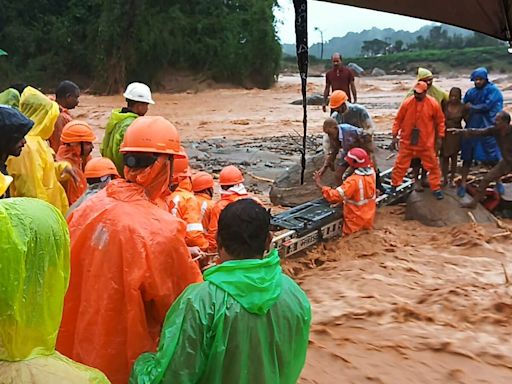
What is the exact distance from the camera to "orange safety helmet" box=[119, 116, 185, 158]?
2666 mm

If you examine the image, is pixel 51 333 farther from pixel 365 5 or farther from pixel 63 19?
pixel 63 19

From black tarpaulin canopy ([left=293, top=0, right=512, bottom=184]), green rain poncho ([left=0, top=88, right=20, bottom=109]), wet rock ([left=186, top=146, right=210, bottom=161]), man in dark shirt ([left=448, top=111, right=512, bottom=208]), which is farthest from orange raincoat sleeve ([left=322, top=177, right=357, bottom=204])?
wet rock ([left=186, top=146, right=210, bottom=161])

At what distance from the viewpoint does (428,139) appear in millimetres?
8211

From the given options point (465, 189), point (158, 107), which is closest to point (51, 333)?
point (465, 189)

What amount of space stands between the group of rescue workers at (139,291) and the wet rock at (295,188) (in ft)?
21.3

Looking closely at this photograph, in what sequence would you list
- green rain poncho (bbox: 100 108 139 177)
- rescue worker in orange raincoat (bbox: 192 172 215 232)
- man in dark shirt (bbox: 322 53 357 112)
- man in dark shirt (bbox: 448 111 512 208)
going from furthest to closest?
man in dark shirt (bbox: 322 53 357 112), man in dark shirt (bbox: 448 111 512 208), rescue worker in orange raincoat (bbox: 192 172 215 232), green rain poncho (bbox: 100 108 139 177)

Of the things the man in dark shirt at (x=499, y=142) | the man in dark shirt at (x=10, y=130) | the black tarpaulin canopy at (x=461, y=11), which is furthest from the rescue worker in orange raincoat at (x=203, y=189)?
the man in dark shirt at (x=499, y=142)

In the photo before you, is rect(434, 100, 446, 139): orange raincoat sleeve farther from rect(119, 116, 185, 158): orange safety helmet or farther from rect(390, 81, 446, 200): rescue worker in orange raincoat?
rect(119, 116, 185, 158): orange safety helmet

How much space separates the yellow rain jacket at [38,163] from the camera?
14.3ft

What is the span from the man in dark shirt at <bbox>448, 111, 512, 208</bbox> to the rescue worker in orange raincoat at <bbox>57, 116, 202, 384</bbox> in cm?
626

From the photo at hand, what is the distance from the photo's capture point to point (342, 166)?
826 cm

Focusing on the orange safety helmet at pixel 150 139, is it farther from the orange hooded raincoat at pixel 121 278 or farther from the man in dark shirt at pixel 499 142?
the man in dark shirt at pixel 499 142

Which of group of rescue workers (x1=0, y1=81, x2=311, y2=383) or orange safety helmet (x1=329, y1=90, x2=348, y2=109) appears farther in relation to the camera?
orange safety helmet (x1=329, y1=90, x2=348, y2=109)

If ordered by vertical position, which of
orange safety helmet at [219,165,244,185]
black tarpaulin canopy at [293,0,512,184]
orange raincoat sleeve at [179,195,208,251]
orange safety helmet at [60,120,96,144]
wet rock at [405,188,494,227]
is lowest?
wet rock at [405,188,494,227]
